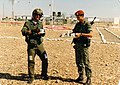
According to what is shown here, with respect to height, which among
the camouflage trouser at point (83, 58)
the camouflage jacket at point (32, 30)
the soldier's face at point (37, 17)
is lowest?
the camouflage trouser at point (83, 58)

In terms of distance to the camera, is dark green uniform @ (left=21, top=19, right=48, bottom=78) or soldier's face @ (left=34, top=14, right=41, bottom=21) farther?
dark green uniform @ (left=21, top=19, right=48, bottom=78)

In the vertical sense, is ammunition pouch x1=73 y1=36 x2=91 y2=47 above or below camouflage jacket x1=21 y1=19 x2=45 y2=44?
below

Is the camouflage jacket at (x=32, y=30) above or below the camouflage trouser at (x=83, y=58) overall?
above

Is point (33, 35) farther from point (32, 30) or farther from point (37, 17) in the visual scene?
point (37, 17)

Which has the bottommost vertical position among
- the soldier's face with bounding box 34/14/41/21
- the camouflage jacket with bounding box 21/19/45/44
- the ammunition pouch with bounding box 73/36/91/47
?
the ammunition pouch with bounding box 73/36/91/47

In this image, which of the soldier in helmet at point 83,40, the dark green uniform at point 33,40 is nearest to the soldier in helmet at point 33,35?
the dark green uniform at point 33,40

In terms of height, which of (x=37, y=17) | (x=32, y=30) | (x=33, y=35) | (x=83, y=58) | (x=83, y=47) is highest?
(x=37, y=17)

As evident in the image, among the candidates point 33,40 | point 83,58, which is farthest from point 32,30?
point 83,58

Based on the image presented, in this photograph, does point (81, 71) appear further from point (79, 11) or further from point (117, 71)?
point (117, 71)

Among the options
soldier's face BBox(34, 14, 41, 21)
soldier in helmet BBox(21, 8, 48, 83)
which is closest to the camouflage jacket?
soldier in helmet BBox(21, 8, 48, 83)

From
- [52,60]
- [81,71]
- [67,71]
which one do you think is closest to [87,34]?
[81,71]

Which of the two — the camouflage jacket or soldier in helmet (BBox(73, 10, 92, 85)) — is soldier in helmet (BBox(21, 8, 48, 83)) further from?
soldier in helmet (BBox(73, 10, 92, 85))

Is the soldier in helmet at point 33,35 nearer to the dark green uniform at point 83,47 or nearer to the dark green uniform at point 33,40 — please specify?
the dark green uniform at point 33,40

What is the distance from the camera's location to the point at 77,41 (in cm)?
648
